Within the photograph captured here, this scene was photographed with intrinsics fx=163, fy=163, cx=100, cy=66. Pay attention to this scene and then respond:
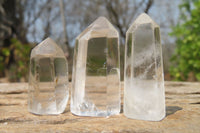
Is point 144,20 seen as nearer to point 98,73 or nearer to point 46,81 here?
point 98,73

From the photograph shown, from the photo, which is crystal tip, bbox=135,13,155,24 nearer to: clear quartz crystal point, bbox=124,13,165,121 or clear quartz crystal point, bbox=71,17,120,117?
clear quartz crystal point, bbox=124,13,165,121

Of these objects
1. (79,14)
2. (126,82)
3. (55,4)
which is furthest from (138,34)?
(55,4)

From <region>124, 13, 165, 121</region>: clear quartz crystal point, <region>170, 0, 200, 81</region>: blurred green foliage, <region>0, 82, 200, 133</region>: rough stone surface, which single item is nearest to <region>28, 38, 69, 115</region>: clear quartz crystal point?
<region>0, 82, 200, 133</region>: rough stone surface

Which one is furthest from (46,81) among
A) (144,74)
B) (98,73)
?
(144,74)

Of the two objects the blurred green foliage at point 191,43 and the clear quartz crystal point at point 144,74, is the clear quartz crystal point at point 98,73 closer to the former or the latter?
the clear quartz crystal point at point 144,74

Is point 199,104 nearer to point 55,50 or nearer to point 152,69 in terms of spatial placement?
point 152,69

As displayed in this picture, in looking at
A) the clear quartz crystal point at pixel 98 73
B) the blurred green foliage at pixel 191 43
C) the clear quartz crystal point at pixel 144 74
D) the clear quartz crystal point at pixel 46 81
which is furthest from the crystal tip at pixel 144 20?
the blurred green foliage at pixel 191 43
